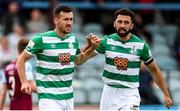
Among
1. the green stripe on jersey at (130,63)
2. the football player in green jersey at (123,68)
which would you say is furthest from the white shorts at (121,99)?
the green stripe on jersey at (130,63)

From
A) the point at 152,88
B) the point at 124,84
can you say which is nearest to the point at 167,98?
the point at 124,84

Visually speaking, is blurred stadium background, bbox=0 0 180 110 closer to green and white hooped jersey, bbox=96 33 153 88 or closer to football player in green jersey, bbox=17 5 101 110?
green and white hooped jersey, bbox=96 33 153 88

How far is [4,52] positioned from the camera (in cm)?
1645

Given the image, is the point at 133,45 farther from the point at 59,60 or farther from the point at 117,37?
the point at 59,60

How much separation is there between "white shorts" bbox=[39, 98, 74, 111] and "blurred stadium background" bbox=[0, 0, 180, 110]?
506 centimetres

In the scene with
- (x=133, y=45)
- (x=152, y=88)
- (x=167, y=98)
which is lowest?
(x=152, y=88)

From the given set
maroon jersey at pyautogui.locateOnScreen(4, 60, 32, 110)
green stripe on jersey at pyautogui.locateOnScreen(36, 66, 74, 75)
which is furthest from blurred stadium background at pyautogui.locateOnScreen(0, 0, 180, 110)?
green stripe on jersey at pyautogui.locateOnScreen(36, 66, 74, 75)

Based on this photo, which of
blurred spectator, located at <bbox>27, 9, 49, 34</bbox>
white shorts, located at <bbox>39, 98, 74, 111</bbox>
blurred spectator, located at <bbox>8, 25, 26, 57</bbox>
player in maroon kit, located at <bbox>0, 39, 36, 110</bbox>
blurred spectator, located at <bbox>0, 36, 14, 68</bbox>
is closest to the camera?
white shorts, located at <bbox>39, 98, 74, 111</bbox>

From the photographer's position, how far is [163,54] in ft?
58.5

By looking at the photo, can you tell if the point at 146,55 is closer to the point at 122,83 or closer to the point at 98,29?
the point at 122,83

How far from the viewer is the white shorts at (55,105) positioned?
9586 millimetres

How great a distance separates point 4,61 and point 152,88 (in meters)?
3.05

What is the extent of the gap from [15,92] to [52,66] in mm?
1355

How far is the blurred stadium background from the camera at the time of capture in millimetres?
15664
